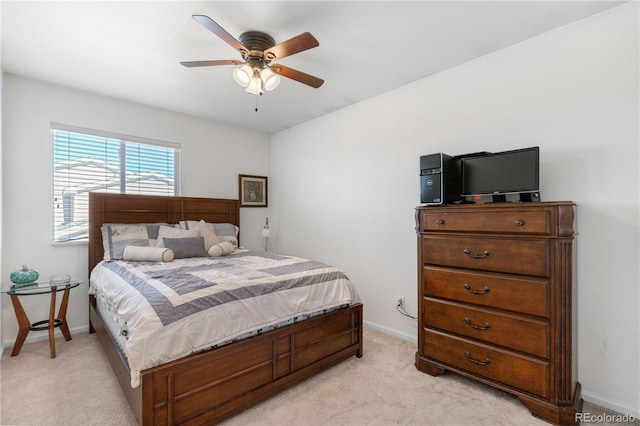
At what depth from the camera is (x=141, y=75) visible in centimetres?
280

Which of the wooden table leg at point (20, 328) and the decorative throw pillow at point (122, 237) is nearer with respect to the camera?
the wooden table leg at point (20, 328)

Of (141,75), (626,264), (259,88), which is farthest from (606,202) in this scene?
Answer: (141,75)

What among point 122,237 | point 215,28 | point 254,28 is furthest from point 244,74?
point 122,237

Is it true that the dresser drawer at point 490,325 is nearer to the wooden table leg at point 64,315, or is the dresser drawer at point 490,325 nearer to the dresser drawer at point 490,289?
the dresser drawer at point 490,289

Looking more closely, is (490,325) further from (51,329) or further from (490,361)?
(51,329)

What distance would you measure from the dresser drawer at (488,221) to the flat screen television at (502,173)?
0.71 feet

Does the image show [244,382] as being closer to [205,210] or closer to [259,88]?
[259,88]

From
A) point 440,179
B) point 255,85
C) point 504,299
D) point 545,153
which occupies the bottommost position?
point 504,299

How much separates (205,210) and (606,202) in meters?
3.98

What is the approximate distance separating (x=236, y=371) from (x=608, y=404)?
2.38 m

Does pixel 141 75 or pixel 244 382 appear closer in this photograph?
pixel 244 382

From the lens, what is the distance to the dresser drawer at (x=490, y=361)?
182cm

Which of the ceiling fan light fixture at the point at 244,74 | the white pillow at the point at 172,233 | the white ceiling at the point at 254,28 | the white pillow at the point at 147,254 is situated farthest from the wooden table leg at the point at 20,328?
the ceiling fan light fixture at the point at 244,74

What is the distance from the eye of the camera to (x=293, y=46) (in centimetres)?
186
